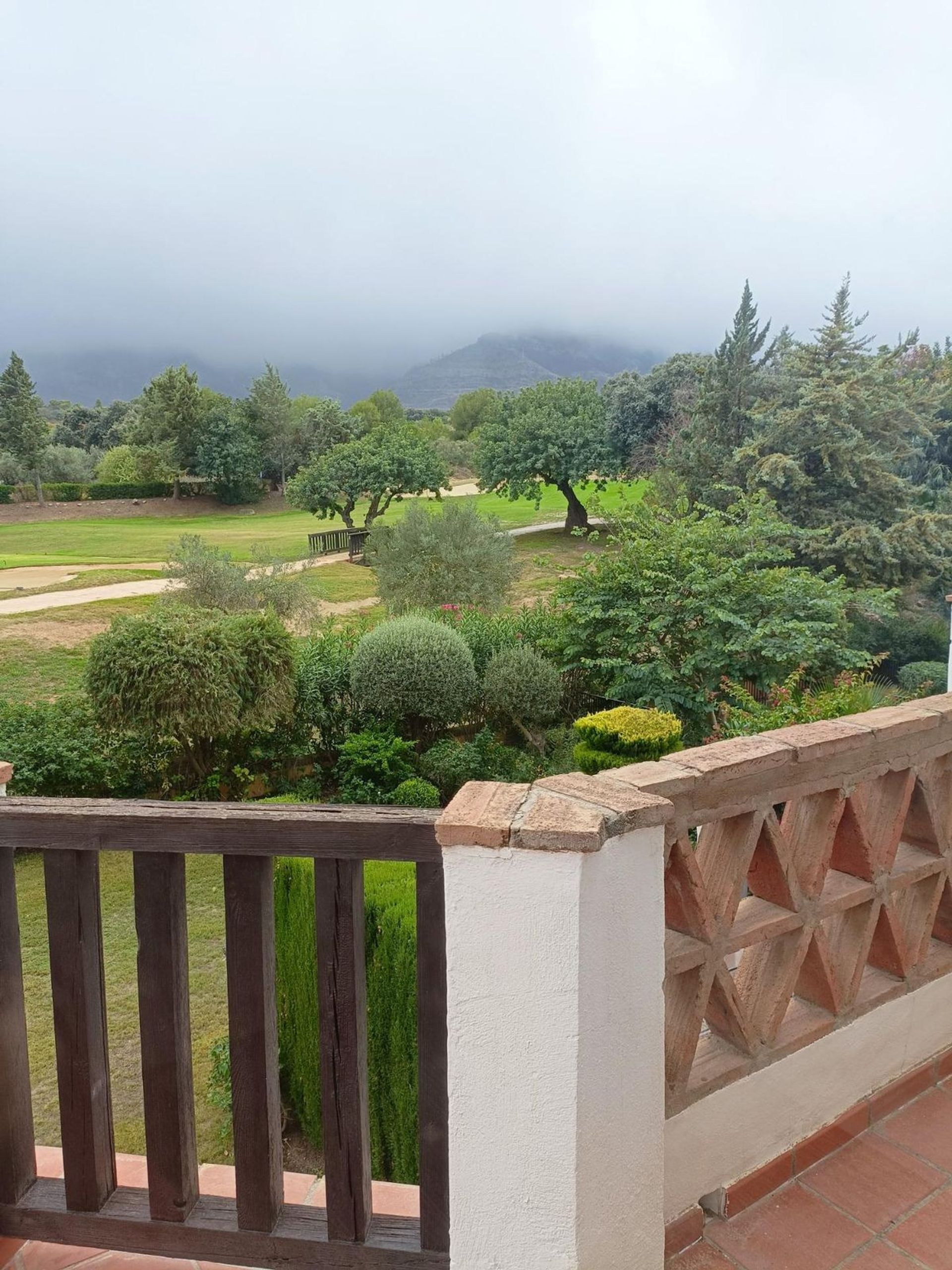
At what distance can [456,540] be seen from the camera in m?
12.7

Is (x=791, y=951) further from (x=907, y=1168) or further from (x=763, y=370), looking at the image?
(x=763, y=370)

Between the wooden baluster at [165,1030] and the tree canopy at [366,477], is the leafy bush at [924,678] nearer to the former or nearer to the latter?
the wooden baluster at [165,1030]

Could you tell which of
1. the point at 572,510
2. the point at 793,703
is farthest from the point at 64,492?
the point at 793,703

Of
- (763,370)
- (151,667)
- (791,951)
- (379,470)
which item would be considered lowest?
(151,667)

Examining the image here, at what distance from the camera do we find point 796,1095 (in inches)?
56.5

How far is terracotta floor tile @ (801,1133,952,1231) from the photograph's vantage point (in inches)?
53.3

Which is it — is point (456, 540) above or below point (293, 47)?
below

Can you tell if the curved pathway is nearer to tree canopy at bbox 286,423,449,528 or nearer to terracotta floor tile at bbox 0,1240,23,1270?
tree canopy at bbox 286,423,449,528

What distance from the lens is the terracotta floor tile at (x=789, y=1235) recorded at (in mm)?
1258

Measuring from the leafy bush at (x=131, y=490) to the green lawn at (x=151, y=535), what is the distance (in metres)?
0.61

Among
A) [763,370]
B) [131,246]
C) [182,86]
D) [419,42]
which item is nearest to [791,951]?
[763,370]

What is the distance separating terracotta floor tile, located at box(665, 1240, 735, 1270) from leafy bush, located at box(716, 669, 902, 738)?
434 centimetres

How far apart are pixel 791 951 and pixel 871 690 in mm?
9101

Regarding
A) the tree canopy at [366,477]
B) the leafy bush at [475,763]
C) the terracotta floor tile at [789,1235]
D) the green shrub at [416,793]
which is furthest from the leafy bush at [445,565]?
the terracotta floor tile at [789,1235]
